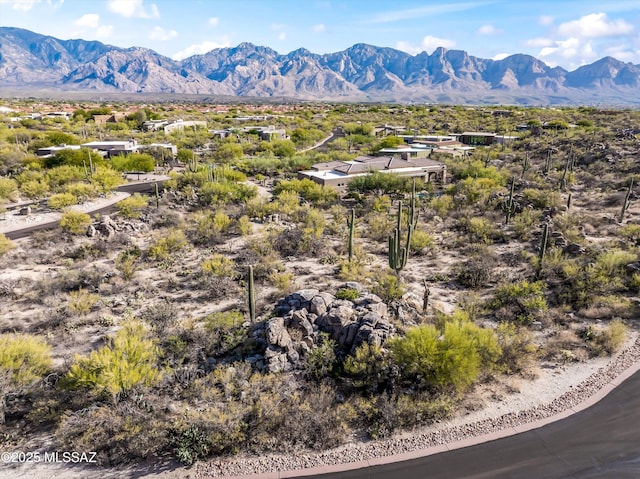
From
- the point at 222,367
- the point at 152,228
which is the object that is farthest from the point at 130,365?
the point at 152,228

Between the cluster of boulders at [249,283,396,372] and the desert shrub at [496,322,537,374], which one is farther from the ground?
the cluster of boulders at [249,283,396,372]

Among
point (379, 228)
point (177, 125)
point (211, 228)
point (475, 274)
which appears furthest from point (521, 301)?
point (177, 125)

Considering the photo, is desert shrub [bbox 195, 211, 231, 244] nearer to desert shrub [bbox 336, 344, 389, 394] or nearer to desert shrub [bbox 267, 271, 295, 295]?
desert shrub [bbox 267, 271, 295, 295]

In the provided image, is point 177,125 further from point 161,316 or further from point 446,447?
point 446,447

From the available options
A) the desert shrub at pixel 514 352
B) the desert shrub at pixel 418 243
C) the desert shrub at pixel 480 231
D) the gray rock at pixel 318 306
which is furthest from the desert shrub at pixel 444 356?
the desert shrub at pixel 480 231

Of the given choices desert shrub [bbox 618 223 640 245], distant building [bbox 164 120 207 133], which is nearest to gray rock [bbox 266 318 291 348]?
desert shrub [bbox 618 223 640 245]
